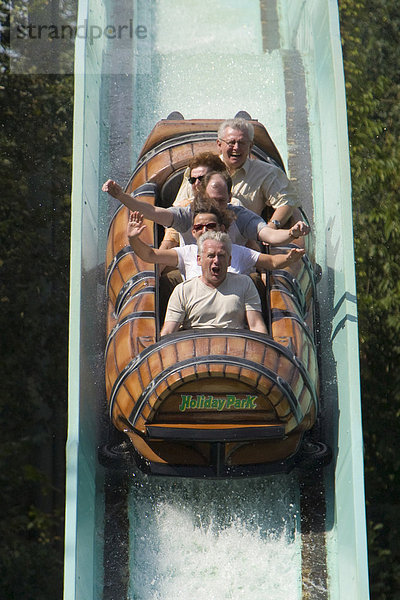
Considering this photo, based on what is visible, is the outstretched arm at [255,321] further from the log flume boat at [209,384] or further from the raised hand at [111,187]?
the raised hand at [111,187]

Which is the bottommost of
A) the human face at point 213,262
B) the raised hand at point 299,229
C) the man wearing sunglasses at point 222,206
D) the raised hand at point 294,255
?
the human face at point 213,262

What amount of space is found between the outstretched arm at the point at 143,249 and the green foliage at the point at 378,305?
2294 millimetres

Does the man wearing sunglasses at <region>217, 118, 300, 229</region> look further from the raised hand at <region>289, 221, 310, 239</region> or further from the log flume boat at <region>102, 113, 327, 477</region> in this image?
the raised hand at <region>289, 221, 310, 239</region>

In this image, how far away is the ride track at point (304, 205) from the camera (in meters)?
4.22

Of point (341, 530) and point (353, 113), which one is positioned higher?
point (353, 113)

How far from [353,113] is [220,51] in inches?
34.2

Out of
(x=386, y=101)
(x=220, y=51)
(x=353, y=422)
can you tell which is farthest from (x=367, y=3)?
(x=353, y=422)

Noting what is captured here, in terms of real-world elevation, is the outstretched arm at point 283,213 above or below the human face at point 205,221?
above

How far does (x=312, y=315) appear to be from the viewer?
4.64m

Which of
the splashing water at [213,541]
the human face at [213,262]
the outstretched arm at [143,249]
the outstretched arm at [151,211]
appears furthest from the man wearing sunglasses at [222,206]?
the splashing water at [213,541]

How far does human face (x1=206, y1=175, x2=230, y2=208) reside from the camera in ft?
13.5

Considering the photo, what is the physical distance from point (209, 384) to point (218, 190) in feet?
2.45

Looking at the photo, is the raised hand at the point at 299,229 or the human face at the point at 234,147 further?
the human face at the point at 234,147

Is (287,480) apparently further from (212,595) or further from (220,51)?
(220,51)
